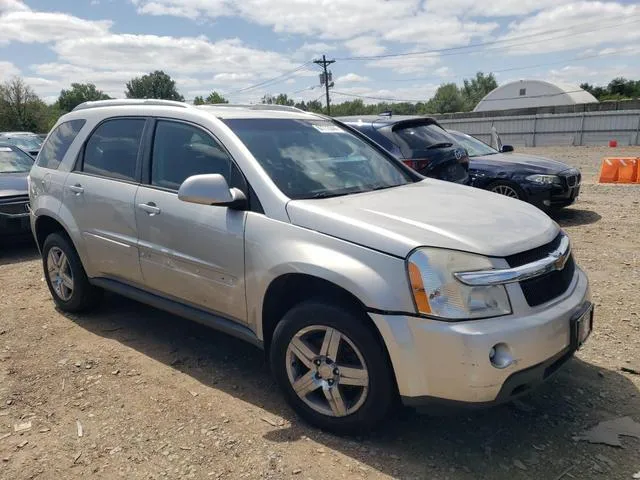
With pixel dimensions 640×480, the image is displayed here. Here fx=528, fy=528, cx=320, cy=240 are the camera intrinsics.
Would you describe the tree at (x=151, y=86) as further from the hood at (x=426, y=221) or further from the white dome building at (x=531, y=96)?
the hood at (x=426, y=221)

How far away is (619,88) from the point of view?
2591 inches

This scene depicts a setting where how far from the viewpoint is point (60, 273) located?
481 centimetres

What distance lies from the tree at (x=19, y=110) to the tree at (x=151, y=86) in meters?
31.6

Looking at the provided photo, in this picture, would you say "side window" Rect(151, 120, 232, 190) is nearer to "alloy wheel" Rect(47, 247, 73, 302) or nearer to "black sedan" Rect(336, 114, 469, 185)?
"alloy wheel" Rect(47, 247, 73, 302)

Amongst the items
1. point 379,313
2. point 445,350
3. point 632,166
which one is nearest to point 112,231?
point 379,313

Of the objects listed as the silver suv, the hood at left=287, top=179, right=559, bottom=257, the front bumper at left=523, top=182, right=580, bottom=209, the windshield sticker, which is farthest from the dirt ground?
the front bumper at left=523, top=182, right=580, bottom=209

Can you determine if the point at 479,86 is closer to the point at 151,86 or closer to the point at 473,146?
the point at 151,86

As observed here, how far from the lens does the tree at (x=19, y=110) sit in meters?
59.2

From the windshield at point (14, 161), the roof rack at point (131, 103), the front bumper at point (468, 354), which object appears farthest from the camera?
the windshield at point (14, 161)

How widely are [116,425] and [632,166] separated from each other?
11.9 meters

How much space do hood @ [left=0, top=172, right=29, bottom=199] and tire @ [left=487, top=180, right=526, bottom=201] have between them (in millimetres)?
6793

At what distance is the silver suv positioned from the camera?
2469 millimetres

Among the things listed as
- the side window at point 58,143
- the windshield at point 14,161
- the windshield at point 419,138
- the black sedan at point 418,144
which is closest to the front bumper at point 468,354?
the side window at point 58,143

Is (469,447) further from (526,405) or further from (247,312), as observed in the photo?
(247,312)
